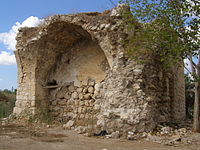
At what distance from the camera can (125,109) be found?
6.25 m

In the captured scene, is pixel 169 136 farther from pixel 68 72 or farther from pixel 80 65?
pixel 68 72

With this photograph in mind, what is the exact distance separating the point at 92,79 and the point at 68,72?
1156mm

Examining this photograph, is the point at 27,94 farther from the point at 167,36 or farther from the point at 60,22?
the point at 167,36

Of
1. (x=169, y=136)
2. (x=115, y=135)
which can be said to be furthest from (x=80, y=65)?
(x=169, y=136)

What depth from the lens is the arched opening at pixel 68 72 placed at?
8281mm

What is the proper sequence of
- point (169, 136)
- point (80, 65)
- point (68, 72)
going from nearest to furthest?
point (169, 136), point (80, 65), point (68, 72)

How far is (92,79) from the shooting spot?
27.7 feet

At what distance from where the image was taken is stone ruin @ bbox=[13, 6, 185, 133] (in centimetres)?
636

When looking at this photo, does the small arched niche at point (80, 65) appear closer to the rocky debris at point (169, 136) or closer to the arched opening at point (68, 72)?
the arched opening at point (68, 72)

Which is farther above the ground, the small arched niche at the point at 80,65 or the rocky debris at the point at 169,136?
the small arched niche at the point at 80,65

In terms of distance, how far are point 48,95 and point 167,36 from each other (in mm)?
5148

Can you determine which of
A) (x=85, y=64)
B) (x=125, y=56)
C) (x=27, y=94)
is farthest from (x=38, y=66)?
(x=125, y=56)

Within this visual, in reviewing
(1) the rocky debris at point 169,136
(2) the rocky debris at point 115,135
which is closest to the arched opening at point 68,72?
(2) the rocky debris at point 115,135

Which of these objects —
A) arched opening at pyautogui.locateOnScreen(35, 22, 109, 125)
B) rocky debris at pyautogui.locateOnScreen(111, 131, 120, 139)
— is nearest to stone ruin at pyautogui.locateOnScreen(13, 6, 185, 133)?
arched opening at pyautogui.locateOnScreen(35, 22, 109, 125)
